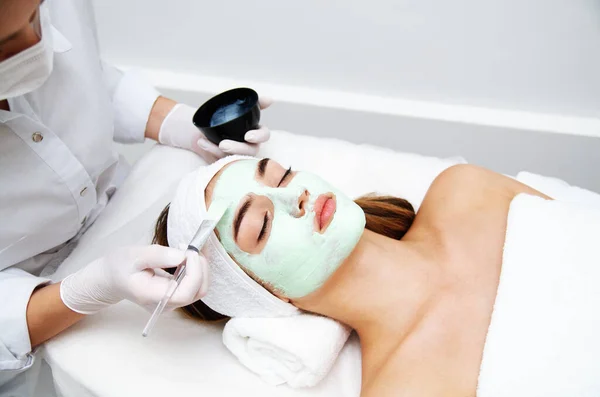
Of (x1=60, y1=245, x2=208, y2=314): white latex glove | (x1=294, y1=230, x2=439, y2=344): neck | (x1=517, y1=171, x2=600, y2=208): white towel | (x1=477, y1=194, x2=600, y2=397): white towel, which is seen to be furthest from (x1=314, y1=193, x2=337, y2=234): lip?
(x1=517, y1=171, x2=600, y2=208): white towel

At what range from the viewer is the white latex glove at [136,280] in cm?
96

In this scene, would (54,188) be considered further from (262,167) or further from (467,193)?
(467,193)

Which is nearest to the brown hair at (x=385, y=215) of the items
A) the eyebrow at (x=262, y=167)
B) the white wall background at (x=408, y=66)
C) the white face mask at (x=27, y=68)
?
the eyebrow at (x=262, y=167)

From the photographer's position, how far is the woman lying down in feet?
3.46

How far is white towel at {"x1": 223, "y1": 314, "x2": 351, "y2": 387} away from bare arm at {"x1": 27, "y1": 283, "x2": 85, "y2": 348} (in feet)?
1.02

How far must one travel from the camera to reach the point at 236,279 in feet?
3.70

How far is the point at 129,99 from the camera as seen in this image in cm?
146

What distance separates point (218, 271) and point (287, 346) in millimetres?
200

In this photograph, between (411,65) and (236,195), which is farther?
(411,65)

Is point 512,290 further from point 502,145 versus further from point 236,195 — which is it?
point 502,145

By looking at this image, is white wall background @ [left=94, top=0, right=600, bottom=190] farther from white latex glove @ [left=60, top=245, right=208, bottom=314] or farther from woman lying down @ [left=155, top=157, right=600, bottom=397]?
white latex glove @ [left=60, top=245, right=208, bottom=314]

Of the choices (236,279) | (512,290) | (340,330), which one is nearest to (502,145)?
(512,290)

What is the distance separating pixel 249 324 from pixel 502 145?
115cm

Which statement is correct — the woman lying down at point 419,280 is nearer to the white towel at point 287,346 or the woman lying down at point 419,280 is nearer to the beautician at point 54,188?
the white towel at point 287,346
